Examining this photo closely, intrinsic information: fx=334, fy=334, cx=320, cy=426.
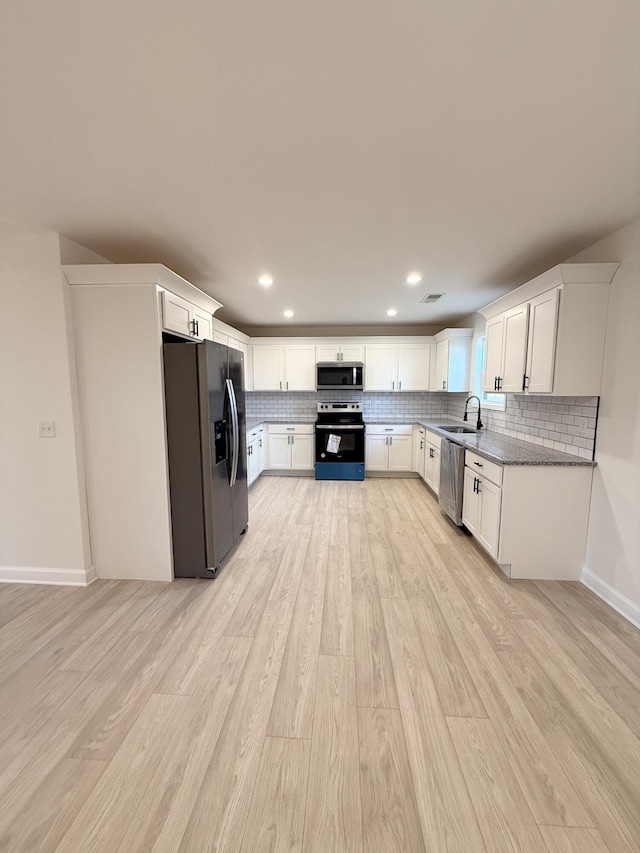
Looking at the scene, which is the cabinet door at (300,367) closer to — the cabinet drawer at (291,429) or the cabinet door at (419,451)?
the cabinet drawer at (291,429)

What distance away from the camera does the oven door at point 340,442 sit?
16.9 ft

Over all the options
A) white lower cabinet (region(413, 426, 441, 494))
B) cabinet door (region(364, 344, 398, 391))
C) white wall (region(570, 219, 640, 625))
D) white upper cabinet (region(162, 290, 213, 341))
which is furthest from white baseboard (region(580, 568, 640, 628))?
white upper cabinet (region(162, 290, 213, 341))

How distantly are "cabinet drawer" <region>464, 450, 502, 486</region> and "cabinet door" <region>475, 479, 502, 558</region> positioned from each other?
0.05 meters

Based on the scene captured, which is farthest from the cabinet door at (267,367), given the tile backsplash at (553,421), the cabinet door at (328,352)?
the tile backsplash at (553,421)

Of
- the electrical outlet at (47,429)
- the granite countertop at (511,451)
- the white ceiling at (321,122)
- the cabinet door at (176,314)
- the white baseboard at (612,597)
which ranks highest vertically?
the white ceiling at (321,122)

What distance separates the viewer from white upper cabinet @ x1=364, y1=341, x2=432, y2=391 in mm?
5281

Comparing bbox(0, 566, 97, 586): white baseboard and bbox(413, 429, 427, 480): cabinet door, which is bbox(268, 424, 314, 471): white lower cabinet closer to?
bbox(413, 429, 427, 480): cabinet door

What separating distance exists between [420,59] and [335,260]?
5.56 feet

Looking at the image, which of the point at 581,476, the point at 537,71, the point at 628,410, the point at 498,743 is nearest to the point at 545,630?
the point at 498,743

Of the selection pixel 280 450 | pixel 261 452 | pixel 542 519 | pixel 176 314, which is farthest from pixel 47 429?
pixel 542 519

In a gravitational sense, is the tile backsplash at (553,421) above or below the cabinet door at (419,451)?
above

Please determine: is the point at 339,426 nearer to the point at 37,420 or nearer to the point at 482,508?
the point at 482,508

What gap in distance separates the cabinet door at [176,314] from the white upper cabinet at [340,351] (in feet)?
9.10

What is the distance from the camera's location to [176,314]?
2.57m
